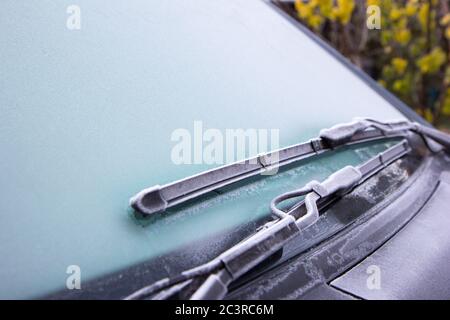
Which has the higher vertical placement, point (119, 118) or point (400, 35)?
point (400, 35)

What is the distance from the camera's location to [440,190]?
1627 mm

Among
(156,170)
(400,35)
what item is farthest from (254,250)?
(400,35)

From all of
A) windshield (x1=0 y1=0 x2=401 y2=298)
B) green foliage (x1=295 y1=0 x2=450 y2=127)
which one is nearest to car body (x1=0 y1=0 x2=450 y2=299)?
windshield (x1=0 y1=0 x2=401 y2=298)

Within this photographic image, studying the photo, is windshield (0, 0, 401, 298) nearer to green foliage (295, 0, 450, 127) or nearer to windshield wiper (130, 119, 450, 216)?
windshield wiper (130, 119, 450, 216)

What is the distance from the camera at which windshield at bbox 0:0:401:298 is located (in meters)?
1.00

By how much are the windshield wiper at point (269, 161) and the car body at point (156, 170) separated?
27 millimetres

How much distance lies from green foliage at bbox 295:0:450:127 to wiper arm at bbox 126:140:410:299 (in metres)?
3.36

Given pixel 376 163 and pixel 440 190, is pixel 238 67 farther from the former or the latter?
pixel 440 190

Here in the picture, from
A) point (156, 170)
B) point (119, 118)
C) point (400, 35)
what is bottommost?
point (156, 170)

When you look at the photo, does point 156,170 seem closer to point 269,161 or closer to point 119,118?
point 119,118

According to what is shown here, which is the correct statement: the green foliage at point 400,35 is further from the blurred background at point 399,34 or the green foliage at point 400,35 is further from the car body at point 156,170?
the car body at point 156,170

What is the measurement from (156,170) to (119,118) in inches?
6.1

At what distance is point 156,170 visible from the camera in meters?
1.18

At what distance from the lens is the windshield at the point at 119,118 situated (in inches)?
39.6
